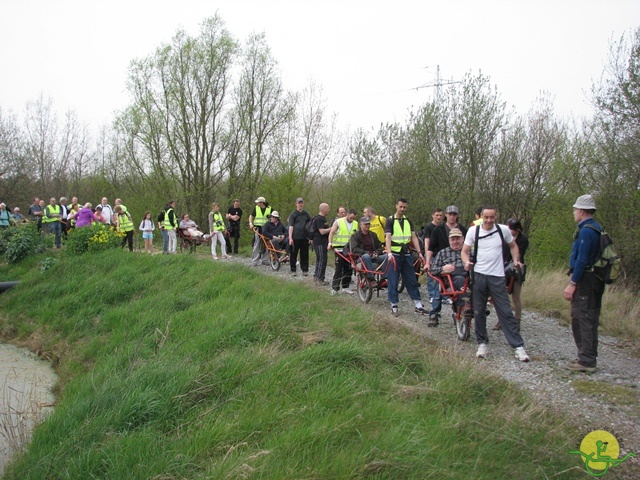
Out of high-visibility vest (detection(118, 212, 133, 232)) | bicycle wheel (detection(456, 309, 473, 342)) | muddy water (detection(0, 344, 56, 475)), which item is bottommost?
muddy water (detection(0, 344, 56, 475))

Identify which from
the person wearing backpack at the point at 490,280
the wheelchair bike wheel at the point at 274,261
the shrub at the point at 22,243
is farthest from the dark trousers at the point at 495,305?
the shrub at the point at 22,243

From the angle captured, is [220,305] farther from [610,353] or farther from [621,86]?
[621,86]

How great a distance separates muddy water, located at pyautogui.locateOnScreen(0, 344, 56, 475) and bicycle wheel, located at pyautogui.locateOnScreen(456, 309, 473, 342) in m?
5.44

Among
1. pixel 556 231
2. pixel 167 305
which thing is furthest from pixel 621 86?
pixel 167 305

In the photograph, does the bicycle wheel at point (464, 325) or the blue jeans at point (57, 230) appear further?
the blue jeans at point (57, 230)

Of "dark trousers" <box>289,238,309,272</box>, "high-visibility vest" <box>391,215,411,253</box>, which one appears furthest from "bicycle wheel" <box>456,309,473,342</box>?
"dark trousers" <box>289,238,309,272</box>

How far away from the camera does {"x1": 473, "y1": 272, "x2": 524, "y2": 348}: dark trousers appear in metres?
6.34

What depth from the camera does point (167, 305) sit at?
939cm

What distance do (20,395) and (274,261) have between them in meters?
7.72

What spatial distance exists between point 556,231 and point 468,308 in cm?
928

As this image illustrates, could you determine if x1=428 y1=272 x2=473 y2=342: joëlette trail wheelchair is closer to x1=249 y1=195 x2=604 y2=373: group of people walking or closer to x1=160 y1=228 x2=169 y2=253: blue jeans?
x1=249 y1=195 x2=604 y2=373: group of people walking

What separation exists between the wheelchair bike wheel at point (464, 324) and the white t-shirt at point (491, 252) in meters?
0.81

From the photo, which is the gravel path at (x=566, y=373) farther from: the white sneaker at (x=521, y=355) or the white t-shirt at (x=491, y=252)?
the white t-shirt at (x=491, y=252)

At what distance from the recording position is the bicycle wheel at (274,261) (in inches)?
557
